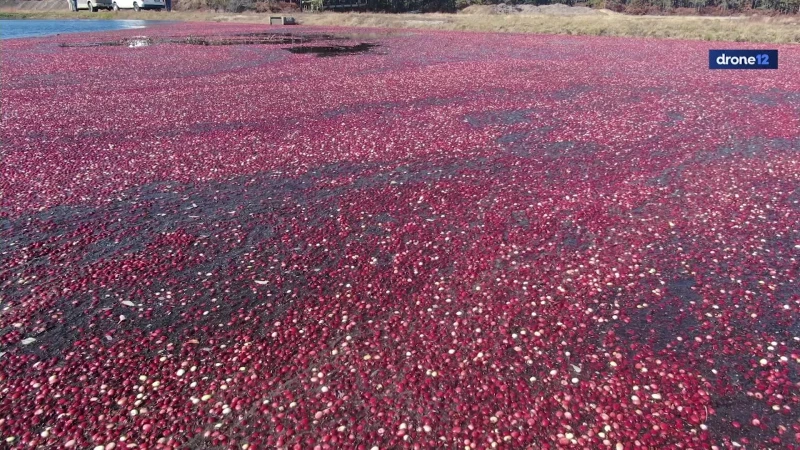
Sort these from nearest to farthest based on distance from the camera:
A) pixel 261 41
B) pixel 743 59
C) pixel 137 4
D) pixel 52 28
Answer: pixel 743 59 → pixel 261 41 → pixel 52 28 → pixel 137 4

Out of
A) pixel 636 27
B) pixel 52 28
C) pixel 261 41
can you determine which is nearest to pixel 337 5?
pixel 52 28

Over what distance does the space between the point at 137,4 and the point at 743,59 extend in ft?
237

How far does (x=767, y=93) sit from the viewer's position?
1557cm

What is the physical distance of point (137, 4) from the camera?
6831 centimetres

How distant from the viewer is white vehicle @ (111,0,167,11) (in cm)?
6862

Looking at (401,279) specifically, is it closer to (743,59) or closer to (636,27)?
(743,59)

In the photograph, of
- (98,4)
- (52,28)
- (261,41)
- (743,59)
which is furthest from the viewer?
(98,4)

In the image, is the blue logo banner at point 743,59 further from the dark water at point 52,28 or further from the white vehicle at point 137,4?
the white vehicle at point 137,4

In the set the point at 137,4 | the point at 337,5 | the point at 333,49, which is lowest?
the point at 333,49

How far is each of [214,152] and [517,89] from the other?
10.2 meters

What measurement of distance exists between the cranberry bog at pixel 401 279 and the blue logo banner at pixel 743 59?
10.2 metres

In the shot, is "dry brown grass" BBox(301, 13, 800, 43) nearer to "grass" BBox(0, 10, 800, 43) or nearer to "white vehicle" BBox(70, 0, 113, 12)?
"grass" BBox(0, 10, 800, 43)

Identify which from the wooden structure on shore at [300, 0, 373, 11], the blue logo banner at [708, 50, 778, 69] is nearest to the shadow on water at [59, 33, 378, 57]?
the blue logo banner at [708, 50, 778, 69]

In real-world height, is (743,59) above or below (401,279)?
above
